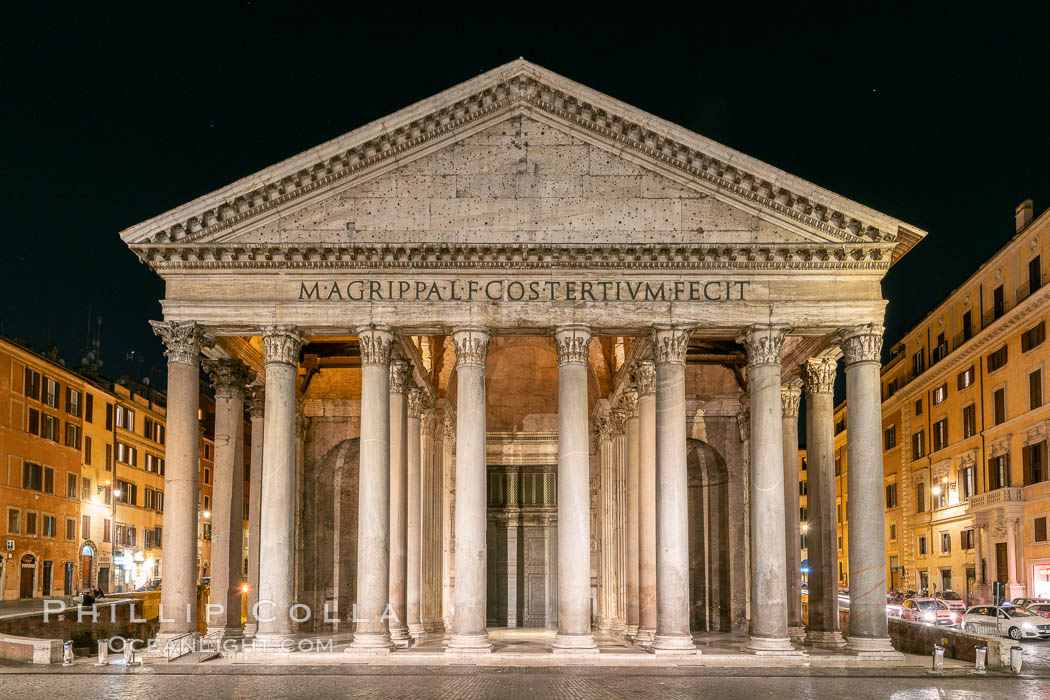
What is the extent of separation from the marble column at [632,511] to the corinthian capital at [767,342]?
734 centimetres

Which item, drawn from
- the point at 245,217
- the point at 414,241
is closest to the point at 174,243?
the point at 245,217

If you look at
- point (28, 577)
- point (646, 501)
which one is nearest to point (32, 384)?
point (28, 577)

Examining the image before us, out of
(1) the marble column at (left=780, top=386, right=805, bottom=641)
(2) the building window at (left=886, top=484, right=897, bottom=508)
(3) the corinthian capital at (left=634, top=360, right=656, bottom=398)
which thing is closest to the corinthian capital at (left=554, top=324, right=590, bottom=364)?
(3) the corinthian capital at (left=634, top=360, right=656, bottom=398)

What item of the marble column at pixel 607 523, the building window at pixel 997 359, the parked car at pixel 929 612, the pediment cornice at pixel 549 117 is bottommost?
the parked car at pixel 929 612

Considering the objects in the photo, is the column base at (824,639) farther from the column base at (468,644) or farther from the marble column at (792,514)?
the column base at (468,644)

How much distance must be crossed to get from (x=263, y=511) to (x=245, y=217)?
6.80m

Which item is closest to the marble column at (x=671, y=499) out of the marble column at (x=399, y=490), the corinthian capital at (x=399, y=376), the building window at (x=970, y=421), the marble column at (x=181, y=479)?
the marble column at (x=399, y=490)

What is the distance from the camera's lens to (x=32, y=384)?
5366 centimetres

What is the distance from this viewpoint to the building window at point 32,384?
174ft

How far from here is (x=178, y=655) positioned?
84.0 ft

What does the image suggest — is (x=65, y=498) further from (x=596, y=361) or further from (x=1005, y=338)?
(x=1005, y=338)

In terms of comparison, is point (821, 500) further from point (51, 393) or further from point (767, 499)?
point (51, 393)

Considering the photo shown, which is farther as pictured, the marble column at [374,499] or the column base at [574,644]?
the marble column at [374,499]
